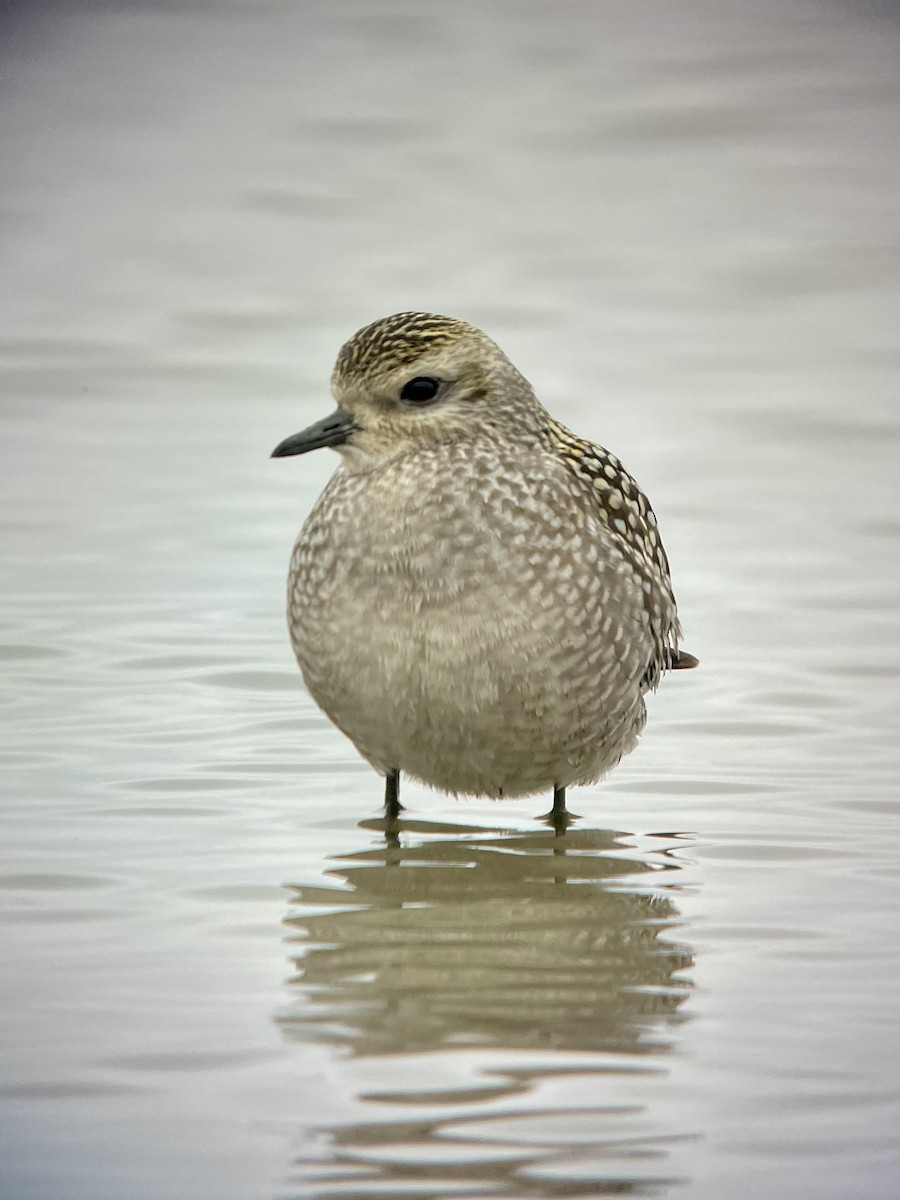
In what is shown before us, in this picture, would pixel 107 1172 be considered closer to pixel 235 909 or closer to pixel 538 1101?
pixel 538 1101

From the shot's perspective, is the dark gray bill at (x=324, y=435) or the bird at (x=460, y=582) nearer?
the bird at (x=460, y=582)

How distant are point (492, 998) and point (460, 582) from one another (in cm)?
170

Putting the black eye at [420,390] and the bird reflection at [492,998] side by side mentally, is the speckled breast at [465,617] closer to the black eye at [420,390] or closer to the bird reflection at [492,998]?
the black eye at [420,390]

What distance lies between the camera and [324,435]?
275 inches

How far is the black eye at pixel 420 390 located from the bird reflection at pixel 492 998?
149 centimetres

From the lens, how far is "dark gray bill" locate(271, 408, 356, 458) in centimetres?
692

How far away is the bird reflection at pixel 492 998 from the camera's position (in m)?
4.34

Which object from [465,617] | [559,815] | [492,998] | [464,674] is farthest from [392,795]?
[492,998]

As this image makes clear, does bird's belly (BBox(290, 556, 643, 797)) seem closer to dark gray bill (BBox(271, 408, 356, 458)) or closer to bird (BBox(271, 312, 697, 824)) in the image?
bird (BBox(271, 312, 697, 824))

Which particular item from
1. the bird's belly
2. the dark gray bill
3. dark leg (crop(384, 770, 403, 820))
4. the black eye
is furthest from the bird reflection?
the black eye

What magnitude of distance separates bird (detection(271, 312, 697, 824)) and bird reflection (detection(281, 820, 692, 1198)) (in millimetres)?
405

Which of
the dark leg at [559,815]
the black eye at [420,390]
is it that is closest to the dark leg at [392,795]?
the dark leg at [559,815]

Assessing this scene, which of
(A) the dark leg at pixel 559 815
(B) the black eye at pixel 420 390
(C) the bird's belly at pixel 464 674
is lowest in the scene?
(A) the dark leg at pixel 559 815

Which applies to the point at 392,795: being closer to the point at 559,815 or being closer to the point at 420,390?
the point at 559,815
